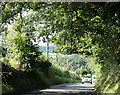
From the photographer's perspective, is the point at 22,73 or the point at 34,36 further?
the point at 22,73

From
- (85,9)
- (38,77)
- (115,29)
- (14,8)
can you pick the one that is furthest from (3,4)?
(38,77)

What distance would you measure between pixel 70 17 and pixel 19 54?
25.5 feet

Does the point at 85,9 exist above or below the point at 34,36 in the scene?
above

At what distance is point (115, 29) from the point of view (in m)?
13.9

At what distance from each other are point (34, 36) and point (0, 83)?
3627mm

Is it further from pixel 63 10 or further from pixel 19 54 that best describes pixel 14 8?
pixel 19 54

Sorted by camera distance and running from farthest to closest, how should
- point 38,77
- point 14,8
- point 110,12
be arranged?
point 38,77 < point 14,8 < point 110,12

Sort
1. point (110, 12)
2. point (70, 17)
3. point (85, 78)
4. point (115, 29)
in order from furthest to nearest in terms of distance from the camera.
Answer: point (85, 78) < point (70, 17) < point (115, 29) < point (110, 12)

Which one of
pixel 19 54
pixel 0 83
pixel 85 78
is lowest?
pixel 85 78

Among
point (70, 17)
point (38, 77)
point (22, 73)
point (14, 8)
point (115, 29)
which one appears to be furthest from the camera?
point (38, 77)

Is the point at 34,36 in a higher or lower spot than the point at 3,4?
lower

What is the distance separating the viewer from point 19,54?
829 inches

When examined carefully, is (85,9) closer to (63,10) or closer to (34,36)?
(63,10)

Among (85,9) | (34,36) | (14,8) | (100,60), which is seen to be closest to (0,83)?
(34,36)
